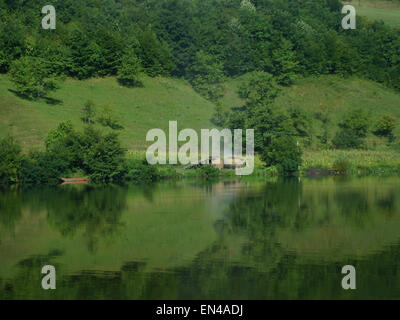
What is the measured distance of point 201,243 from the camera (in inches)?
794

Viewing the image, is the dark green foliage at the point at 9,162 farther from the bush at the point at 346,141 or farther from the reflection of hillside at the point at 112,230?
the bush at the point at 346,141

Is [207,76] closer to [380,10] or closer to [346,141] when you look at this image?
[346,141]

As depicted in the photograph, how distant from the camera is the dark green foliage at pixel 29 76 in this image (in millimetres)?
59094

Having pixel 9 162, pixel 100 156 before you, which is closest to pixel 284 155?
pixel 100 156

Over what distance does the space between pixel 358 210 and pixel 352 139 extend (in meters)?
34.1

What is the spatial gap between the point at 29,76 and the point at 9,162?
67.6 ft

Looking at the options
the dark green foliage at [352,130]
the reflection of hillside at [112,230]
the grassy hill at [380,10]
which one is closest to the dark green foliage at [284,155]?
the dark green foliage at [352,130]

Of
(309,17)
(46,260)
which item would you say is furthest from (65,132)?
(309,17)

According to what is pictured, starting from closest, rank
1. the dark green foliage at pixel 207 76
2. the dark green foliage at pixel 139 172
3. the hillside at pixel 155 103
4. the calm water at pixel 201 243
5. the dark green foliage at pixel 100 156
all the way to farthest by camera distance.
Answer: the calm water at pixel 201 243, the dark green foliage at pixel 100 156, the dark green foliage at pixel 139 172, the hillside at pixel 155 103, the dark green foliage at pixel 207 76

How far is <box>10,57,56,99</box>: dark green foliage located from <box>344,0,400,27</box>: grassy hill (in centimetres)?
6098

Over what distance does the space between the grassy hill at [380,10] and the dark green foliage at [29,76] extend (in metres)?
61.0

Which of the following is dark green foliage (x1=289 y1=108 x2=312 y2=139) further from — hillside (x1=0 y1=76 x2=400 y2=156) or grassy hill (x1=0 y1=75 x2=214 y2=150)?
grassy hill (x1=0 y1=75 x2=214 y2=150)

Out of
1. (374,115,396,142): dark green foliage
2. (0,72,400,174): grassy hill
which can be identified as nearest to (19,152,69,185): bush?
(0,72,400,174): grassy hill
